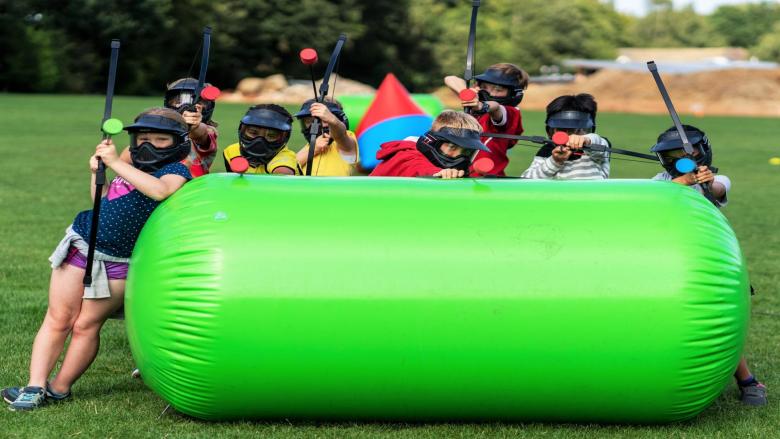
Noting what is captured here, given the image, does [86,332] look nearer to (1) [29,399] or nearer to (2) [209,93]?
(1) [29,399]

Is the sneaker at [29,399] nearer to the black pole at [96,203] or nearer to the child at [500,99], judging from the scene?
the black pole at [96,203]

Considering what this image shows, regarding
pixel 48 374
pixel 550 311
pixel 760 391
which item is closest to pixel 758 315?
pixel 760 391

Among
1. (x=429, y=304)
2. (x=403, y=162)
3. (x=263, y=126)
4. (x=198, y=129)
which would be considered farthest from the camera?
(x=198, y=129)

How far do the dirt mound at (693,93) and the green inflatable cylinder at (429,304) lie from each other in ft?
→ 156

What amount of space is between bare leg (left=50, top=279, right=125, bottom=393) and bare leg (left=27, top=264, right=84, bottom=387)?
0.20ft

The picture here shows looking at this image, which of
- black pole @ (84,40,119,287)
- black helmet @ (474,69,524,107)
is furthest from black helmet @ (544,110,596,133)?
black pole @ (84,40,119,287)

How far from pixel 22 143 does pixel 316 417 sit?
1725 cm

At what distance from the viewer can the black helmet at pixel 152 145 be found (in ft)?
17.2

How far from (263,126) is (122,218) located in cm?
112

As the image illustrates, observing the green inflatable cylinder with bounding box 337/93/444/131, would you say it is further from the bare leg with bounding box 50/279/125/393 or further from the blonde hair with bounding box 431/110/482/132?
the bare leg with bounding box 50/279/125/393

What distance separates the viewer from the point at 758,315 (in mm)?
8062

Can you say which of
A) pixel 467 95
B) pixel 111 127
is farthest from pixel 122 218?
pixel 467 95

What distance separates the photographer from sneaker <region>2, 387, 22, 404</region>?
209 inches

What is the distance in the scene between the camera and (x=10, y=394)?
210 inches
